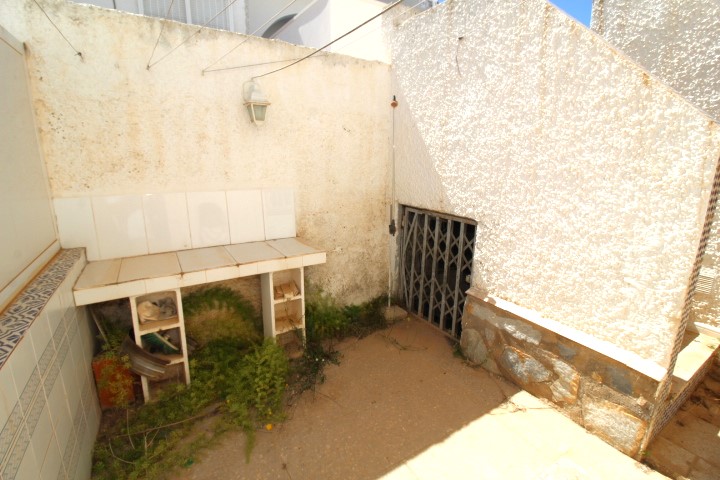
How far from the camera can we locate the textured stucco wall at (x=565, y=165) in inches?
94.5

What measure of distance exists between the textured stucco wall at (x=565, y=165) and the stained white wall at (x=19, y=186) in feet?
12.0

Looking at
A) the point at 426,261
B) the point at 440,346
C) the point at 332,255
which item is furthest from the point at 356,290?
the point at 440,346

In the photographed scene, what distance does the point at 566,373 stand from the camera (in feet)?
10.2

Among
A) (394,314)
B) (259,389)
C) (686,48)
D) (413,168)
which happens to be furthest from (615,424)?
(686,48)

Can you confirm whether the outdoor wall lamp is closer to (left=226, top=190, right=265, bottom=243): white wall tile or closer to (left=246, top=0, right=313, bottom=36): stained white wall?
(left=226, top=190, right=265, bottom=243): white wall tile

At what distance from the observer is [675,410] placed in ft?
10.3

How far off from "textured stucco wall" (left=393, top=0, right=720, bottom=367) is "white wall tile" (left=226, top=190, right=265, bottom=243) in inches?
83.6

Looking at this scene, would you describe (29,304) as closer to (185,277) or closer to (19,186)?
(19,186)

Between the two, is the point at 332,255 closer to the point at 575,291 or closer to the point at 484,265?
the point at 484,265

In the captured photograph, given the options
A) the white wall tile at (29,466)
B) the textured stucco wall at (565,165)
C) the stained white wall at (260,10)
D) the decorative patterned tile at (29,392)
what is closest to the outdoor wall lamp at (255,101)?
the textured stucco wall at (565,165)

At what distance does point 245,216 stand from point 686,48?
15.5ft

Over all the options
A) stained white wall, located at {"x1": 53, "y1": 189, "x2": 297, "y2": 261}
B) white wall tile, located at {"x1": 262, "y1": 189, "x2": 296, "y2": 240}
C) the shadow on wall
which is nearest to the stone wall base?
the shadow on wall

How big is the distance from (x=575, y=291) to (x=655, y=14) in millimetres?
2978

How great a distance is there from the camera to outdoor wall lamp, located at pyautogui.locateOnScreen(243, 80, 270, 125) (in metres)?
3.60
